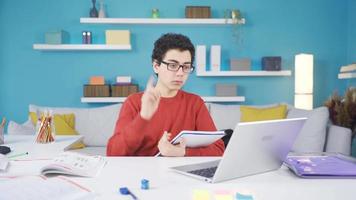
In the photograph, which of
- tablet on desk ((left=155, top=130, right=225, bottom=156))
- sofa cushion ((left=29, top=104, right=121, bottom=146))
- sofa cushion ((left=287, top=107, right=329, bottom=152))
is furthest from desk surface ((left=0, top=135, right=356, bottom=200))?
sofa cushion ((left=29, top=104, right=121, bottom=146))

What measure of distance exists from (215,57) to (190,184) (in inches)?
119

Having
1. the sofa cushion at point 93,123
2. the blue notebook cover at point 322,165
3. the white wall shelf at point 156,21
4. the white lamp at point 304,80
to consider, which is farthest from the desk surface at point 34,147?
the white lamp at point 304,80

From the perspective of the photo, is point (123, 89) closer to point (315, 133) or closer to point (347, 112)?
point (315, 133)

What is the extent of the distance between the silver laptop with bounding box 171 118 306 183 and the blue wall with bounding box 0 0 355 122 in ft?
9.67

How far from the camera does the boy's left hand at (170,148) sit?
4.23 ft

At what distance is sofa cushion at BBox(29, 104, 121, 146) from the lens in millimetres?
3371

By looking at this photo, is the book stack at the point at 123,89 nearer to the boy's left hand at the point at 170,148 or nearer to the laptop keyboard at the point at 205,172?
the boy's left hand at the point at 170,148

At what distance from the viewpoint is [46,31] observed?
12.7ft

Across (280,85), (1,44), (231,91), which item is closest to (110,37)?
(1,44)

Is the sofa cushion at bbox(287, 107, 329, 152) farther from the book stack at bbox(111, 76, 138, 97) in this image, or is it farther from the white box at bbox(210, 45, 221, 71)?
the book stack at bbox(111, 76, 138, 97)

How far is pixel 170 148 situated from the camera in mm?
1290

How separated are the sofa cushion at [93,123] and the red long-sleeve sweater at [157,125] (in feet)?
6.02

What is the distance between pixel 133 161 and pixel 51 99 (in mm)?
3049

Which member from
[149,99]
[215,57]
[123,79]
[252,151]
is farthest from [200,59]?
[252,151]
